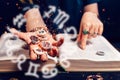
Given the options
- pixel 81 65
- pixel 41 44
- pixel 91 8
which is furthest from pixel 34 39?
pixel 91 8

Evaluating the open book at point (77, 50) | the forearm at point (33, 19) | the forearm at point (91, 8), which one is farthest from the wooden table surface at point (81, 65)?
the forearm at point (91, 8)

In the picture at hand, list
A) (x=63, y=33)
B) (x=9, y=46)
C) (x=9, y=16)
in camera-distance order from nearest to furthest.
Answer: (x=9, y=46)
(x=63, y=33)
(x=9, y=16)

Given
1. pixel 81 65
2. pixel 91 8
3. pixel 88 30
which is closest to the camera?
pixel 81 65

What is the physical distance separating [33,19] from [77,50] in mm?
168

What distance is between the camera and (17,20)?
0.72 meters

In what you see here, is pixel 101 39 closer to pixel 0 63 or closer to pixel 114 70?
pixel 114 70

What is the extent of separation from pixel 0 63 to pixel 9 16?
0.35 meters

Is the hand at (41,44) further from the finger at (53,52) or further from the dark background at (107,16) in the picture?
the dark background at (107,16)

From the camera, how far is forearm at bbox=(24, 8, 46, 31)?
0.71m

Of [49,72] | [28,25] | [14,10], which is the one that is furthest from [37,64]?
[14,10]

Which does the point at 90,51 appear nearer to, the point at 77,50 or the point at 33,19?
the point at 77,50

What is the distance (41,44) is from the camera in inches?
24.6

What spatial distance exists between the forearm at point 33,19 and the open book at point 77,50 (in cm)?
5

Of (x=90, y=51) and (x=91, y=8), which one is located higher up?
(x=91, y=8)
